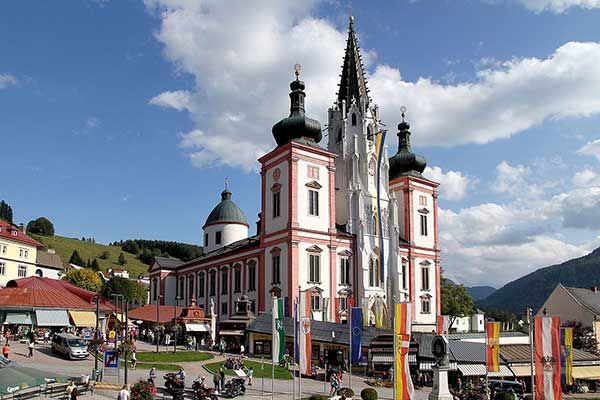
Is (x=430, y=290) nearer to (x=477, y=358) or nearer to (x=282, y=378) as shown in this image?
(x=477, y=358)

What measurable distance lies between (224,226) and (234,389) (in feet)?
184

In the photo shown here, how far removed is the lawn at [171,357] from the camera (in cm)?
3828

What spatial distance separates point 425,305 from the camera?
2539 inches

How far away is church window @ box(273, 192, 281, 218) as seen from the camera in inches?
2190

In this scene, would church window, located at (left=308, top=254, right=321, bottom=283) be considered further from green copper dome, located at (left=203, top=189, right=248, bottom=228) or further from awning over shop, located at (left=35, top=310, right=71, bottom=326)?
green copper dome, located at (left=203, top=189, right=248, bottom=228)

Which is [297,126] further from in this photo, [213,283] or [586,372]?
[586,372]

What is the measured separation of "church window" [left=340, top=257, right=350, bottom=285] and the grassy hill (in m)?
114

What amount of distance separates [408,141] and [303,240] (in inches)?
911

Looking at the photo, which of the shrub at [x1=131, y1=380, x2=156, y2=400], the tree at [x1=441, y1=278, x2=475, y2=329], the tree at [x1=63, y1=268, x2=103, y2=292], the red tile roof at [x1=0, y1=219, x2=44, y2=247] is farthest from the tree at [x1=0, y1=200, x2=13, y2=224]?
the shrub at [x1=131, y1=380, x2=156, y2=400]

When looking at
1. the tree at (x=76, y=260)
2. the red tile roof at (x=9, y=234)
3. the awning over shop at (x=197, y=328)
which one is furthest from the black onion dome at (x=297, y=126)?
the tree at (x=76, y=260)

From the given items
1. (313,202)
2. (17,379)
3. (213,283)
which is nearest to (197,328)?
(213,283)

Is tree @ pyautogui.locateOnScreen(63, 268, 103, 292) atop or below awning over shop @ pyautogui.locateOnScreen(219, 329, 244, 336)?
atop

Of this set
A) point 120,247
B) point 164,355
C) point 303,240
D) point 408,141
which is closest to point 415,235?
point 408,141

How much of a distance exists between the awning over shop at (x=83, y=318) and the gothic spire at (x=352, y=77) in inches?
1322
